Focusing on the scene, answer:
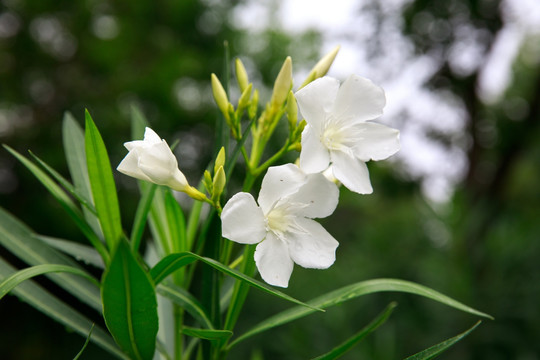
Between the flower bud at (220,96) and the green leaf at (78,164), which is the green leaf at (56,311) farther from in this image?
the flower bud at (220,96)

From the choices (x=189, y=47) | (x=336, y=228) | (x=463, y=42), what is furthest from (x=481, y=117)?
(x=189, y=47)

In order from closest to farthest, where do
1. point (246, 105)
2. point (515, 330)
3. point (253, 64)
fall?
point (246, 105) → point (515, 330) → point (253, 64)

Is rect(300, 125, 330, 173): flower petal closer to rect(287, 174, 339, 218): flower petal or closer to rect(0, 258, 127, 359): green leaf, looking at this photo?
rect(287, 174, 339, 218): flower petal

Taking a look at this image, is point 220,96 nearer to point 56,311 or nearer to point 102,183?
point 102,183

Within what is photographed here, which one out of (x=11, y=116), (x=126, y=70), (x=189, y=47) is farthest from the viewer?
(x=189, y=47)

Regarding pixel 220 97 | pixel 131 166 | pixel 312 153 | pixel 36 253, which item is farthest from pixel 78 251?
pixel 312 153

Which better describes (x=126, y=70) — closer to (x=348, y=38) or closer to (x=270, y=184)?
(x=348, y=38)

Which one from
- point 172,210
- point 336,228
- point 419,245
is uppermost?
point 172,210
